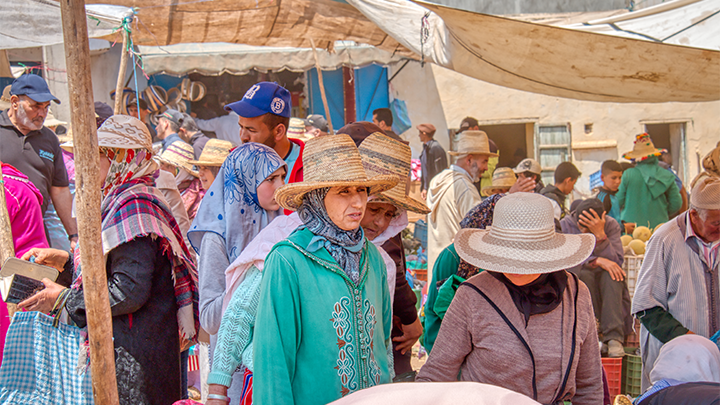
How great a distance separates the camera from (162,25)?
445cm

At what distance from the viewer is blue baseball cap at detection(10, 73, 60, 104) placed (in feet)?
13.2

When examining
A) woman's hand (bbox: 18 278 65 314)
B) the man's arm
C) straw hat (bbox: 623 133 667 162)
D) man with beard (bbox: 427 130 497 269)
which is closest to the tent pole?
woman's hand (bbox: 18 278 65 314)

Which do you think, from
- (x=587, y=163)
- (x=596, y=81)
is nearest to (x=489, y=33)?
(x=596, y=81)

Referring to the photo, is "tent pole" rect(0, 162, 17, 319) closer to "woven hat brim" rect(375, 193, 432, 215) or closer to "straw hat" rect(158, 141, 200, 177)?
"straw hat" rect(158, 141, 200, 177)

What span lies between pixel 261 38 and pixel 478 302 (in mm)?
3795

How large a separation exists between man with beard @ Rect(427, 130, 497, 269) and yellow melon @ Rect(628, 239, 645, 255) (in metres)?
1.54

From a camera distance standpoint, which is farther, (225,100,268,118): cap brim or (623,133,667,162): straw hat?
(623,133,667,162): straw hat

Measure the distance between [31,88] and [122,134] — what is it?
2.10 meters

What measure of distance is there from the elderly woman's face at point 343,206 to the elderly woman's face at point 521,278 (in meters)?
0.68

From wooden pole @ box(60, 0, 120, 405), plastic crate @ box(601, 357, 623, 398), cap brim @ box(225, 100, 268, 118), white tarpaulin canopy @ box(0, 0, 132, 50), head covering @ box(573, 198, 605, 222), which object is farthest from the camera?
head covering @ box(573, 198, 605, 222)

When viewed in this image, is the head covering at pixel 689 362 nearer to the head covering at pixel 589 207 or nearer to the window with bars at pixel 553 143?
the head covering at pixel 589 207

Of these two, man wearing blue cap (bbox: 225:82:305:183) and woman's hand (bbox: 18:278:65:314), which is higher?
man wearing blue cap (bbox: 225:82:305:183)

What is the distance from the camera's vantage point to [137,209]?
2.45 metres

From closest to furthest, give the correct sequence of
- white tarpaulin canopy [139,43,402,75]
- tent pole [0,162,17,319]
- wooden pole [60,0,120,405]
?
wooden pole [60,0,120,405], tent pole [0,162,17,319], white tarpaulin canopy [139,43,402,75]
